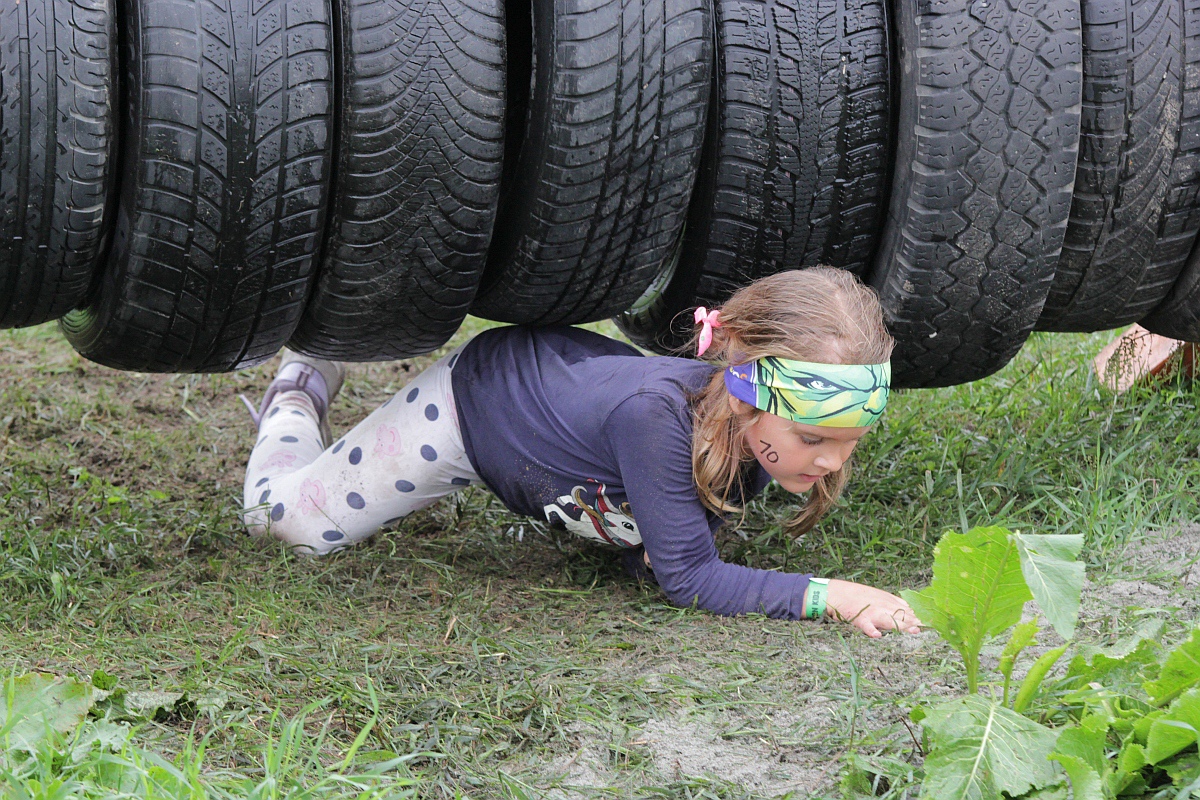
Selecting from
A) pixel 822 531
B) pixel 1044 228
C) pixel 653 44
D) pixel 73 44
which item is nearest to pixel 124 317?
pixel 73 44

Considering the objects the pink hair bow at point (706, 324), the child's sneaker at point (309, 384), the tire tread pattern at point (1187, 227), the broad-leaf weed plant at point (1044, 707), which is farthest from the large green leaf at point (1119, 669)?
the child's sneaker at point (309, 384)

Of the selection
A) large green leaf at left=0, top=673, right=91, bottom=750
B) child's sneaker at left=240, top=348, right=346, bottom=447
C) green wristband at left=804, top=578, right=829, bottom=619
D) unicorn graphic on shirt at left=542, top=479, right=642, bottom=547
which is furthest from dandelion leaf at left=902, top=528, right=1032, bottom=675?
child's sneaker at left=240, top=348, right=346, bottom=447

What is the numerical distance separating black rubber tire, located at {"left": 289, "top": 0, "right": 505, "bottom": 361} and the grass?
30.9 inches

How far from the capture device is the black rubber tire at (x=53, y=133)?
248 centimetres

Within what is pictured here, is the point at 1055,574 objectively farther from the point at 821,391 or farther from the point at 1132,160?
the point at 1132,160

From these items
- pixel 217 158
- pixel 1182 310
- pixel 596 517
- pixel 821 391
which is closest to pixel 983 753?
pixel 821 391

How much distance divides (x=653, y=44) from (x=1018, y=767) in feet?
5.42

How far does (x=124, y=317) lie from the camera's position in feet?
9.09

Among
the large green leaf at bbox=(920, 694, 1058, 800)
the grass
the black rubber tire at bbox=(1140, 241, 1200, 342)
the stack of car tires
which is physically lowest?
the grass

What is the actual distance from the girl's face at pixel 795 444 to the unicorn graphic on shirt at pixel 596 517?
40 cm

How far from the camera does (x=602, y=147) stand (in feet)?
8.99

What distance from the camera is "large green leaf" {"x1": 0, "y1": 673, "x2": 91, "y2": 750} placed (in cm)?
202

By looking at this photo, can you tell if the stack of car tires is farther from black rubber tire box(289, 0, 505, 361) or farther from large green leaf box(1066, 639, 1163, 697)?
large green leaf box(1066, 639, 1163, 697)

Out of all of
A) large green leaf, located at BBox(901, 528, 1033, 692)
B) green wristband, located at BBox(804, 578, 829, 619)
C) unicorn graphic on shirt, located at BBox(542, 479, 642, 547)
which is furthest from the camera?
unicorn graphic on shirt, located at BBox(542, 479, 642, 547)
